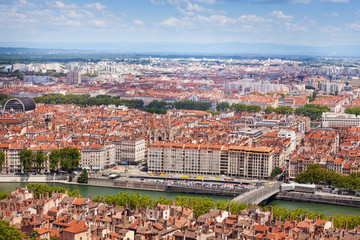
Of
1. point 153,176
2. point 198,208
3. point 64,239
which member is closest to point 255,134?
point 153,176

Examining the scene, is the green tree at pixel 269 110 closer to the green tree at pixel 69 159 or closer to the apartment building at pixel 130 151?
the apartment building at pixel 130 151

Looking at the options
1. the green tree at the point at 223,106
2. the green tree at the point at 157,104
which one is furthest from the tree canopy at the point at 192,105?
the green tree at the point at 157,104

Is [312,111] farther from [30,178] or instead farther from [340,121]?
[30,178]

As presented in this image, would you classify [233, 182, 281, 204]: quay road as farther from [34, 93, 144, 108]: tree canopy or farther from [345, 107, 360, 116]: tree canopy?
[34, 93, 144, 108]: tree canopy

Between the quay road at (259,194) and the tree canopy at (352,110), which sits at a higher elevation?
the tree canopy at (352,110)

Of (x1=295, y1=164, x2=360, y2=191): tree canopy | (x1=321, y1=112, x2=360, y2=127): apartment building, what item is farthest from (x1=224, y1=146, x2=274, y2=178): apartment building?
(x1=321, y1=112, x2=360, y2=127): apartment building

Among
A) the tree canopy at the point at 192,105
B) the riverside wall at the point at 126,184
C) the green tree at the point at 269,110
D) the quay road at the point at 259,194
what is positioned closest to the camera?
the quay road at the point at 259,194
